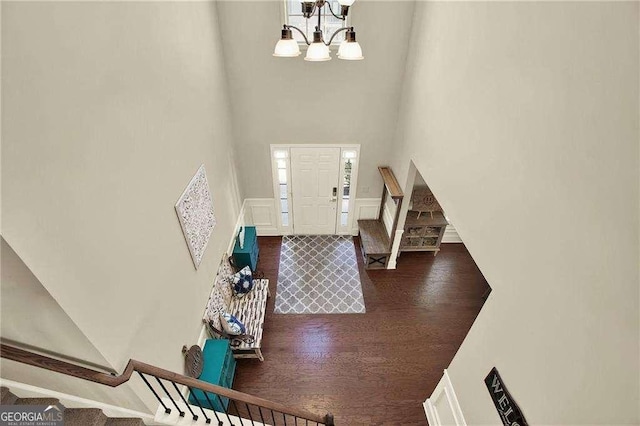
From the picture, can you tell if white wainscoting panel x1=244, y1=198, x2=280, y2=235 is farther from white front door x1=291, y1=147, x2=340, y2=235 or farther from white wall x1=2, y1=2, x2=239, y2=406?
white wall x1=2, y1=2, x2=239, y2=406

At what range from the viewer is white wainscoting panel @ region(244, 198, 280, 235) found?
5660mm

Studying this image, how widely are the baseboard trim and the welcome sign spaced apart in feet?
8.57

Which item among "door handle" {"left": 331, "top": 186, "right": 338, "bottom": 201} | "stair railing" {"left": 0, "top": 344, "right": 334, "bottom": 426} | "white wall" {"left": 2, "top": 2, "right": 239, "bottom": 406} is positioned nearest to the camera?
"white wall" {"left": 2, "top": 2, "right": 239, "bottom": 406}

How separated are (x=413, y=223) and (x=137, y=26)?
4.52m

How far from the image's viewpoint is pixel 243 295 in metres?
4.41

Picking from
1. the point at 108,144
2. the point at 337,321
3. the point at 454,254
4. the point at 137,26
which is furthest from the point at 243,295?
the point at 454,254

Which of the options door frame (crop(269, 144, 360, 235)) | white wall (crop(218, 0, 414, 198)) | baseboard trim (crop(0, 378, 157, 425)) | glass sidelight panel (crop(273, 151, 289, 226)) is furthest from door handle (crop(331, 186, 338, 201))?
Answer: baseboard trim (crop(0, 378, 157, 425))

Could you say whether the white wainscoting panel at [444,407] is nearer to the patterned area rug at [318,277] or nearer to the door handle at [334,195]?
the patterned area rug at [318,277]

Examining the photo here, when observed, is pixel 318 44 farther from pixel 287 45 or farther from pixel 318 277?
pixel 318 277

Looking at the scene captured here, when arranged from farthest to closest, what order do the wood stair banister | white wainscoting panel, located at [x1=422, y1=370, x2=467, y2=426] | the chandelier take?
the wood stair banister < white wainscoting panel, located at [x1=422, y1=370, x2=467, y2=426] < the chandelier

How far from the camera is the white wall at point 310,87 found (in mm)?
3988

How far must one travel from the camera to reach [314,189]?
5535 millimetres

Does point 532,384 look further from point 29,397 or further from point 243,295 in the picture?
point 243,295

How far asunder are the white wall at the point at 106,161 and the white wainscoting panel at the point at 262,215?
8.04ft
